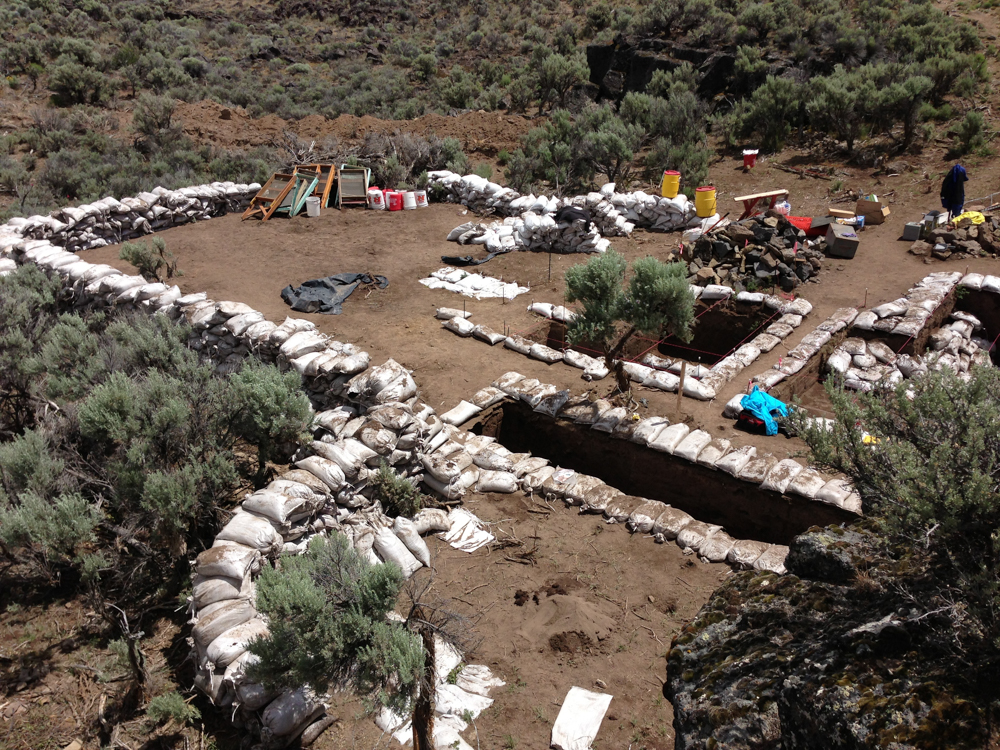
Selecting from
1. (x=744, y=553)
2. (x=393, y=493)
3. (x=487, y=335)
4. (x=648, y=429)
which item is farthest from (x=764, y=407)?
(x=393, y=493)

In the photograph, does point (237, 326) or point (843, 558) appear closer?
point (843, 558)

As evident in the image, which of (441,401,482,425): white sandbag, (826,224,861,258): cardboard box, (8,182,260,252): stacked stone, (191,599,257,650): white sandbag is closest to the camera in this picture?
(191,599,257,650): white sandbag

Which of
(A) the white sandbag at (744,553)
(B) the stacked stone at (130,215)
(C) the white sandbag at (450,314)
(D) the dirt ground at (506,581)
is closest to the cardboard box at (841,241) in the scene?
(D) the dirt ground at (506,581)

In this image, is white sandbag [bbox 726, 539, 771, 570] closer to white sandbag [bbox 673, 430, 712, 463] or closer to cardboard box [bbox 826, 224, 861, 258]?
white sandbag [bbox 673, 430, 712, 463]

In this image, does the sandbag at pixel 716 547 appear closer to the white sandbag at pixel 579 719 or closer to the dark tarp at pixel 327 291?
the white sandbag at pixel 579 719

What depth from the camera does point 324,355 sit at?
875 centimetres

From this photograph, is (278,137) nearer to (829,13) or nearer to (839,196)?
(839,196)

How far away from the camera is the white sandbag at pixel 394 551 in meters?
6.12

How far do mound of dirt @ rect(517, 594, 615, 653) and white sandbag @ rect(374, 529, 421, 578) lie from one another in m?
1.09

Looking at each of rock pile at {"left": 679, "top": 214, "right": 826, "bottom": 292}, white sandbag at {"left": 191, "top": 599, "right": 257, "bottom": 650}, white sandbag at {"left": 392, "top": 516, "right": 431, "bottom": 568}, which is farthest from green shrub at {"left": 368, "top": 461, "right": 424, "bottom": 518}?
rock pile at {"left": 679, "top": 214, "right": 826, "bottom": 292}

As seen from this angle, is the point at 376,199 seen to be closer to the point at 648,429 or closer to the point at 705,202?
the point at 705,202

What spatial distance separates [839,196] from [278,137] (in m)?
14.8

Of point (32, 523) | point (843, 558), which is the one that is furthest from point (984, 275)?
point (32, 523)

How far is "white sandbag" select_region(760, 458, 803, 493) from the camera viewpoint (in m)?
6.88
